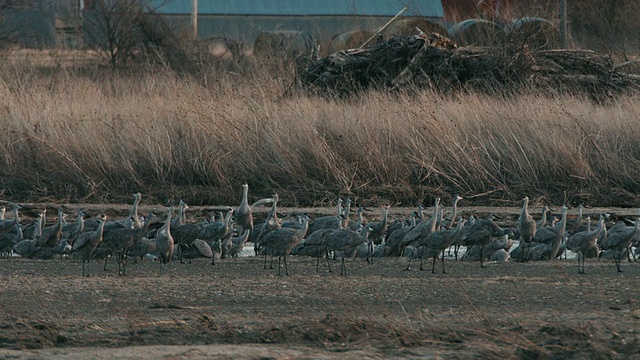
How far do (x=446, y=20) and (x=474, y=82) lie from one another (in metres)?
14.4

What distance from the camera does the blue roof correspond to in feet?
132

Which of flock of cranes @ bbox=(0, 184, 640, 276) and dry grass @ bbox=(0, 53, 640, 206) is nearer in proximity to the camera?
flock of cranes @ bbox=(0, 184, 640, 276)

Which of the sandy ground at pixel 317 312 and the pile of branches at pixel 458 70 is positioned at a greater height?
the pile of branches at pixel 458 70

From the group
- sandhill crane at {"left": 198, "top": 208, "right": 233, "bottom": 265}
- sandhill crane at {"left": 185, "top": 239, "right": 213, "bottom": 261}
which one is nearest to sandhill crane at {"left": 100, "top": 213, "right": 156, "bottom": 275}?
sandhill crane at {"left": 198, "top": 208, "right": 233, "bottom": 265}

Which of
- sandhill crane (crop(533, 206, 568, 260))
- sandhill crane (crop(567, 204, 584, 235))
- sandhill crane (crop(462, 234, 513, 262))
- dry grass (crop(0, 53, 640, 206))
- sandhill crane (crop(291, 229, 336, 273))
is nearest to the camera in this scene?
sandhill crane (crop(291, 229, 336, 273))

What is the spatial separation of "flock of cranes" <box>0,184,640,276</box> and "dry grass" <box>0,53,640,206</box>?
3.37m

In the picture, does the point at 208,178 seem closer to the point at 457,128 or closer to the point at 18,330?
the point at 457,128

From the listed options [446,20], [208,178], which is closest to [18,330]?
[208,178]

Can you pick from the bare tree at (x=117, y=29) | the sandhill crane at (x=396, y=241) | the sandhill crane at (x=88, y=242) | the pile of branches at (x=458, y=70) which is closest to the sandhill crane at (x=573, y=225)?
the sandhill crane at (x=396, y=241)

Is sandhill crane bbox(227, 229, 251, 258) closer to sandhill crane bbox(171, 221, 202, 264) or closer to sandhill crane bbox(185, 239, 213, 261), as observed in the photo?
sandhill crane bbox(185, 239, 213, 261)

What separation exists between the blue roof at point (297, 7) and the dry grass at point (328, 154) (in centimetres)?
2232

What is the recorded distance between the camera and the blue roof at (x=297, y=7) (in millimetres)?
40188

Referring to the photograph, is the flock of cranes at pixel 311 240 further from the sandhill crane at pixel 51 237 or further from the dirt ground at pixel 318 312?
the dirt ground at pixel 318 312

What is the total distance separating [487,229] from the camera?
12609 mm
